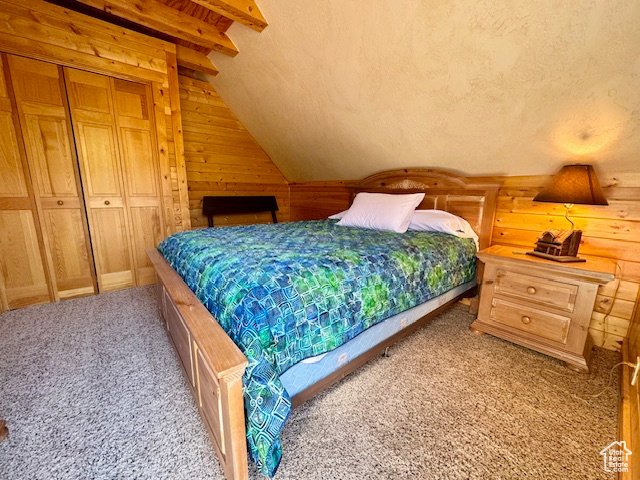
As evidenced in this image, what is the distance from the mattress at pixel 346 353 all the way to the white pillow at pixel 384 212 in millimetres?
729

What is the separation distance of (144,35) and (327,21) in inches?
72.6

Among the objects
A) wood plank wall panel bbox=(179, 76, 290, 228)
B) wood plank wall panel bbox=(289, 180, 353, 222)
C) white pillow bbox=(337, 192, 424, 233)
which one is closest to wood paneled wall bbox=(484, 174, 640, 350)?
white pillow bbox=(337, 192, 424, 233)

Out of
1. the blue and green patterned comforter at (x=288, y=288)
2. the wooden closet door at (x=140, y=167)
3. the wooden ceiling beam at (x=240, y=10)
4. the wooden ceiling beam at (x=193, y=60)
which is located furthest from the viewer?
the wooden ceiling beam at (x=193, y=60)

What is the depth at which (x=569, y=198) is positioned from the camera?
5.34ft

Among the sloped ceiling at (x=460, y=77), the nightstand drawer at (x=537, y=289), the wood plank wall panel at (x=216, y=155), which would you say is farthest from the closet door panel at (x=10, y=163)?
the nightstand drawer at (x=537, y=289)

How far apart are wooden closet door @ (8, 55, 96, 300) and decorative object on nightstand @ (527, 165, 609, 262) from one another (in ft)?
12.1

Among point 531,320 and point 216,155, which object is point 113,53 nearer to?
point 216,155

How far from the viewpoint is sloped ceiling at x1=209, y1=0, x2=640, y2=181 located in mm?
1344

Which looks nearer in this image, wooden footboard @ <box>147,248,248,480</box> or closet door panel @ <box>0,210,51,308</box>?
wooden footboard @ <box>147,248,248,480</box>

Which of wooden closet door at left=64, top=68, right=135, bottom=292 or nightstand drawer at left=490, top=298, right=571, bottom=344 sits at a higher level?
wooden closet door at left=64, top=68, right=135, bottom=292

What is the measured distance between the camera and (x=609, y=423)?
124 cm

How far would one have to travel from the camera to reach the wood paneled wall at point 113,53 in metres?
2.04

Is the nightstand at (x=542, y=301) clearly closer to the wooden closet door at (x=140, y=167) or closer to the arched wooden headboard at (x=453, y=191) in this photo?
the arched wooden headboard at (x=453, y=191)

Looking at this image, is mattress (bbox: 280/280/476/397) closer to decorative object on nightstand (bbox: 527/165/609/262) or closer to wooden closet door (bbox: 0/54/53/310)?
decorative object on nightstand (bbox: 527/165/609/262)
